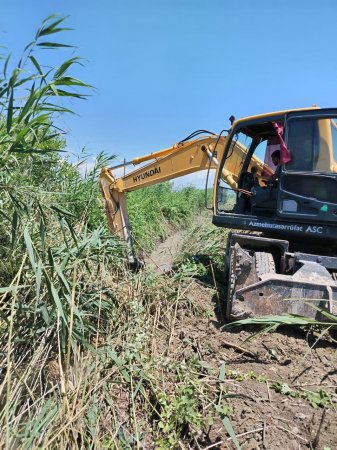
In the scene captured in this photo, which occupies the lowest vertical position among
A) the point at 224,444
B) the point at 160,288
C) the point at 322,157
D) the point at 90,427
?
the point at 224,444

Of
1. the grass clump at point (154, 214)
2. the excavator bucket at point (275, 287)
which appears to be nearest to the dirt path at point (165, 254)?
the grass clump at point (154, 214)

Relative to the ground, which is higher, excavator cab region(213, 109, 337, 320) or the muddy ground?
excavator cab region(213, 109, 337, 320)

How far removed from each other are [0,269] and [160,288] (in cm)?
166

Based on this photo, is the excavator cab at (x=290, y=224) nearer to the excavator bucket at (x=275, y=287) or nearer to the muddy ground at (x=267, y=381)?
the excavator bucket at (x=275, y=287)

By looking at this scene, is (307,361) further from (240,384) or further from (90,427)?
(90,427)

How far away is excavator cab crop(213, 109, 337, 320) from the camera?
389cm

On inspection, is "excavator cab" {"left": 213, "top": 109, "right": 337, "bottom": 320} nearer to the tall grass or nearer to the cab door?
the cab door

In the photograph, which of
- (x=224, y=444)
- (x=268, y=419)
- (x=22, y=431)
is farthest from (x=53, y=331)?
(x=268, y=419)

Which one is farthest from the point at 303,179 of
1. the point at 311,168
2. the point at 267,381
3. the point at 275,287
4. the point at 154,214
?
the point at 154,214

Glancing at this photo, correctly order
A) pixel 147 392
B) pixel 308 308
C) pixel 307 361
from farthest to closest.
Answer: pixel 308 308
pixel 307 361
pixel 147 392

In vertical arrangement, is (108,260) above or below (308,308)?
above

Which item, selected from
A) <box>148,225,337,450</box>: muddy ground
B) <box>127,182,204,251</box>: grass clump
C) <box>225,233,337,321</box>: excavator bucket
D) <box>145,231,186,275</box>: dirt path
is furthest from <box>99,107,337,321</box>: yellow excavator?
<box>127,182,204,251</box>: grass clump

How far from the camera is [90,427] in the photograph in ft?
7.74

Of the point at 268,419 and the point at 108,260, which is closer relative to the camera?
the point at 268,419
